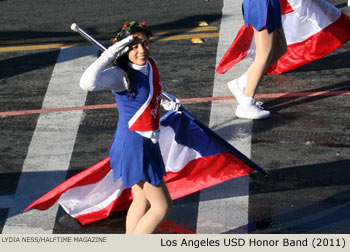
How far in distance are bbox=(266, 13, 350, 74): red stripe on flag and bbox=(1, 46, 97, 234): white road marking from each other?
100 inches

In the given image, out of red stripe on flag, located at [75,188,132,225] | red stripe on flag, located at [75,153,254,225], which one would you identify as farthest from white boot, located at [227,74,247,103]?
red stripe on flag, located at [75,188,132,225]

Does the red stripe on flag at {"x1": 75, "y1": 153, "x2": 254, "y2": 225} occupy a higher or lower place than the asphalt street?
higher

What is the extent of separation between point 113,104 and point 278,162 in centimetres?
239

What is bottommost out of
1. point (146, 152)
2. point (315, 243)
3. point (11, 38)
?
point (11, 38)

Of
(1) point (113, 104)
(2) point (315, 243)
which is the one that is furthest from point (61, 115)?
(2) point (315, 243)

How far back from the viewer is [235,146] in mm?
9359

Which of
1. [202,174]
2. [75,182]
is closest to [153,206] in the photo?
[75,182]

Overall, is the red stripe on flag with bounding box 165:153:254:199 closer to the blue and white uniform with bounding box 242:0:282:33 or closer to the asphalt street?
the asphalt street

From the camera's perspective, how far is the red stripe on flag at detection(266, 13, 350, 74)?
10633 millimetres

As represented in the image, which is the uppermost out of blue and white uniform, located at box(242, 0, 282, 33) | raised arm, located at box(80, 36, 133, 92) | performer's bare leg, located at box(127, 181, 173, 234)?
raised arm, located at box(80, 36, 133, 92)

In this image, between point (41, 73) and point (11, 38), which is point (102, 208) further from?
point (11, 38)

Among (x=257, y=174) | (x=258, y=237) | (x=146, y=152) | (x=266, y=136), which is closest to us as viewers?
(x=146, y=152)

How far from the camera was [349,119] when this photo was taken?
384 inches

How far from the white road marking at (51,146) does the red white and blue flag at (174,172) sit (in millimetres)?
321
